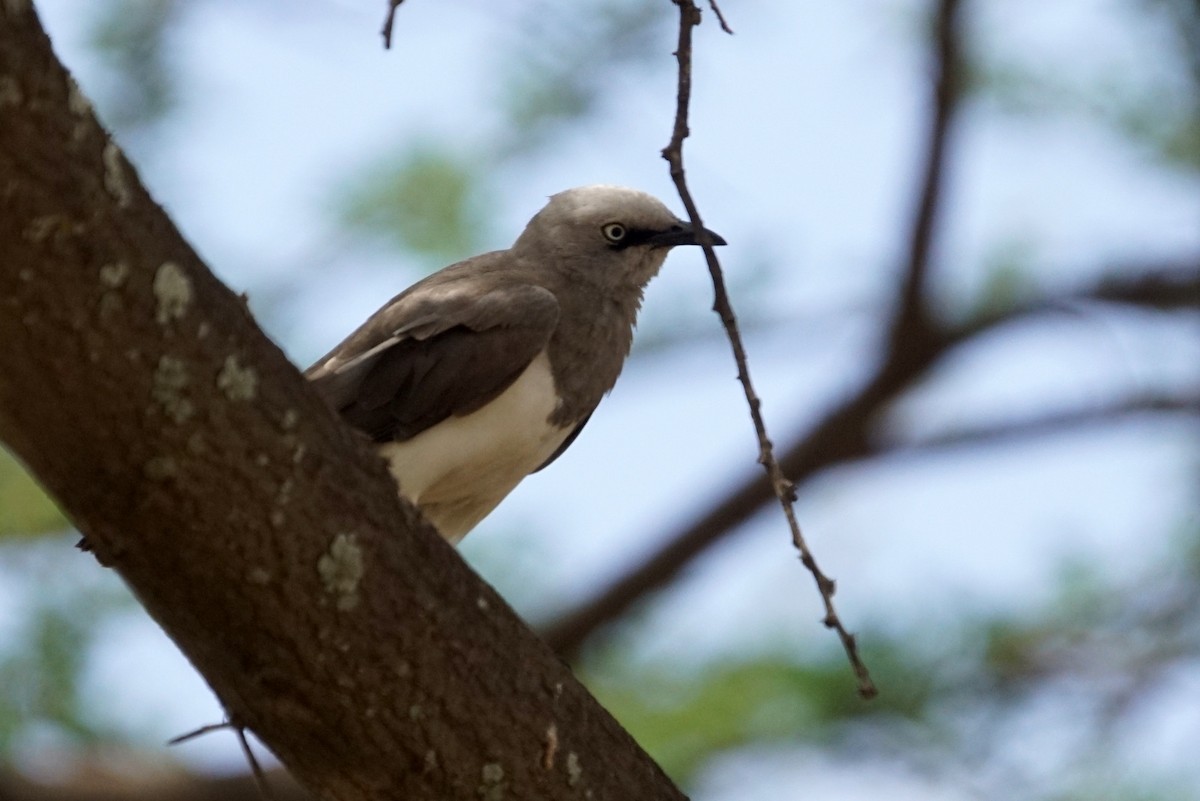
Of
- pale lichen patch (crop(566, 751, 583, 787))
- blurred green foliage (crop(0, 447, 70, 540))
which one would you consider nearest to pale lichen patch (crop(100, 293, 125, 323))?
pale lichen patch (crop(566, 751, 583, 787))

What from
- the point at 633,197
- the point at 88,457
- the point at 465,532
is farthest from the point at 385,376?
the point at 88,457

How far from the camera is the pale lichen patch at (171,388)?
313cm

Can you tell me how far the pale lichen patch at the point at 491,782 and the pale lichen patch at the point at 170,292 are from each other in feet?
4.28

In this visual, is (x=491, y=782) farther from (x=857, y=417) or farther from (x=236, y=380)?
(x=857, y=417)

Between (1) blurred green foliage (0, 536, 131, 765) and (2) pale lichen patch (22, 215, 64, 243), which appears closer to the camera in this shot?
(2) pale lichen patch (22, 215, 64, 243)

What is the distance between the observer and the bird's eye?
576 centimetres

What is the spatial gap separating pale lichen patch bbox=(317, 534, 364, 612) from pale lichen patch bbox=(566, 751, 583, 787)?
762mm

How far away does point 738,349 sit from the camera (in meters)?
3.68

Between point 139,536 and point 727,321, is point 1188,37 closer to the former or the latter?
point 727,321

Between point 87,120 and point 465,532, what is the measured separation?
2607mm

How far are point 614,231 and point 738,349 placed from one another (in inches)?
85.1

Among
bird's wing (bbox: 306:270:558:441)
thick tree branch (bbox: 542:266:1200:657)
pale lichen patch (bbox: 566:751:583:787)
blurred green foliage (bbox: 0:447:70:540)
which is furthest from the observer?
blurred green foliage (bbox: 0:447:70:540)

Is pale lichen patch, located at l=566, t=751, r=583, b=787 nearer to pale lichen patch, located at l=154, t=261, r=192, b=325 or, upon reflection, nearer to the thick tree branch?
pale lichen patch, located at l=154, t=261, r=192, b=325

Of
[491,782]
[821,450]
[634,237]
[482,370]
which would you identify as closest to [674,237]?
[634,237]
